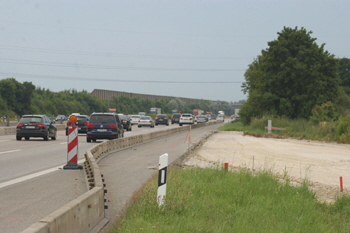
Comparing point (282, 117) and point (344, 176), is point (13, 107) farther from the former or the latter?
point (344, 176)

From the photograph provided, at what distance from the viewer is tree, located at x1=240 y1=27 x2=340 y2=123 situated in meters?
59.2

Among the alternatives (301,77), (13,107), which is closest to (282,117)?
(301,77)

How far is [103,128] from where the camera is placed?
1296 inches

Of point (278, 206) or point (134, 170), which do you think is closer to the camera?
point (278, 206)

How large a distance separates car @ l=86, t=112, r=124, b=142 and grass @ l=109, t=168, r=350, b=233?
19.7 m

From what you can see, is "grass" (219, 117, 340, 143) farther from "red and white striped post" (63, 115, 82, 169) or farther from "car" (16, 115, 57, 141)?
"red and white striped post" (63, 115, 82, 169)

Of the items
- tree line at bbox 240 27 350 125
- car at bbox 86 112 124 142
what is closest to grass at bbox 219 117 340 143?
tree line at bbox 240 27 350 125

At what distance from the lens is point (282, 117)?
59.6 meters

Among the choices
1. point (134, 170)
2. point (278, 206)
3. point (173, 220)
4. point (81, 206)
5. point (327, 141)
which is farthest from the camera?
point (327, 141)

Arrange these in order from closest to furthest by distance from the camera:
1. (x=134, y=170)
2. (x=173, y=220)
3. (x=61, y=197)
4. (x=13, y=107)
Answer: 1. (x=173, y=220)
2. (x=61, y=197)
3. (x=134, y=170)
4. (x=13, y=107)

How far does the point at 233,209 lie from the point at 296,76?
2034 inches

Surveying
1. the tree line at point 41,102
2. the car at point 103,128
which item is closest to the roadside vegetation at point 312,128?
the car at point 103,128

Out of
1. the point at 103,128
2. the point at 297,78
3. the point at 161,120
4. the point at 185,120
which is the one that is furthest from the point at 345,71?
A: the point at 103,128

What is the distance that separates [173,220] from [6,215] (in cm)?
278
